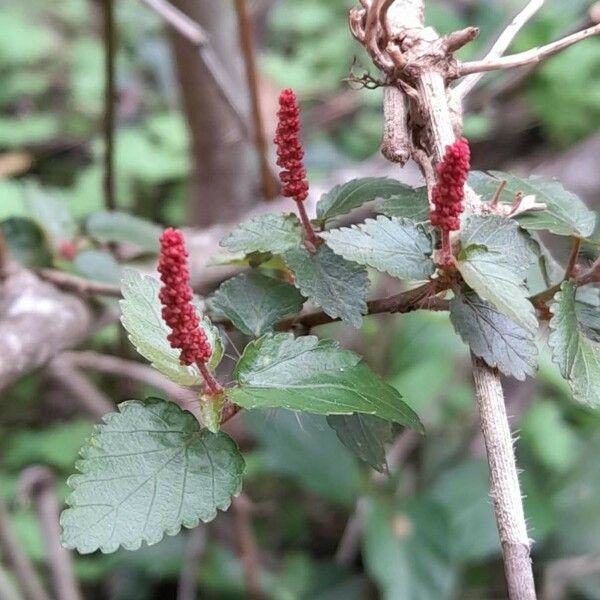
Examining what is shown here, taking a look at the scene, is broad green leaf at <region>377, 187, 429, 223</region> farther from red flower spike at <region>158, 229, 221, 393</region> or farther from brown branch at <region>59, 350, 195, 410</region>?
brown branch at <region>59, 350, 195, 410</region>

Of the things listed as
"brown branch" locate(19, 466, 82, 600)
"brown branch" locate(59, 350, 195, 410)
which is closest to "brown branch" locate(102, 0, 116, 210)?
"brown branch" locate(59, 350, 195, 410)

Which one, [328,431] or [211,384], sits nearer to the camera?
[211,384]

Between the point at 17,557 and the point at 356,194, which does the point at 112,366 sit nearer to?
the point at 17,557

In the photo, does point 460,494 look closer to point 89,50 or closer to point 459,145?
point 459,145

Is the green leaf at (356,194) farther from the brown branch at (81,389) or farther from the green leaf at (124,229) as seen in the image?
the brown branch at (81,389)

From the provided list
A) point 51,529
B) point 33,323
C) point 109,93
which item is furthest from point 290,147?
point 51,529

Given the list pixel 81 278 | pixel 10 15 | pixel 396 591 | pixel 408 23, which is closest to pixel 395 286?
pixel 396 591
